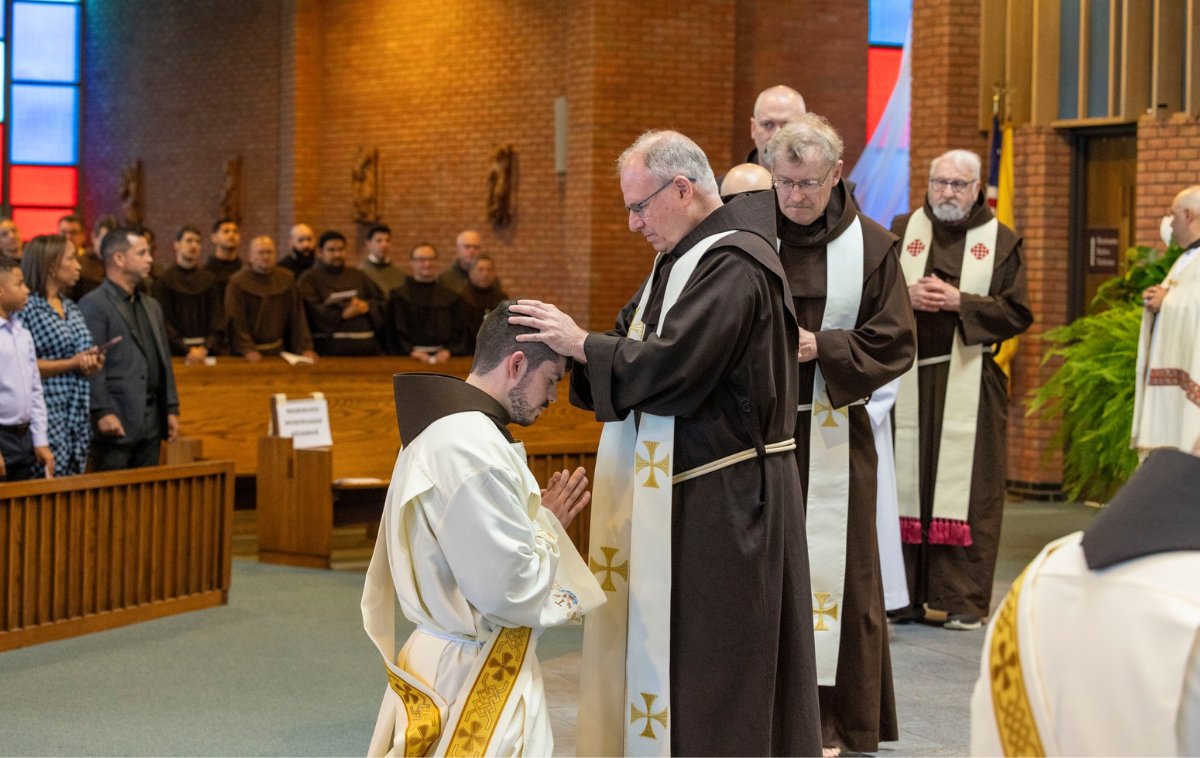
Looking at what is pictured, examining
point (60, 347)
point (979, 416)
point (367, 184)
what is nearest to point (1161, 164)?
point (979, 416)

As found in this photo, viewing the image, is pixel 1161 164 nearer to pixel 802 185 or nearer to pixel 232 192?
pixel 802 185

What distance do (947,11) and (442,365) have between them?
15.0 feet

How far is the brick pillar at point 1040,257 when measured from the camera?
9.82m

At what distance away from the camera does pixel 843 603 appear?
4.12 meters

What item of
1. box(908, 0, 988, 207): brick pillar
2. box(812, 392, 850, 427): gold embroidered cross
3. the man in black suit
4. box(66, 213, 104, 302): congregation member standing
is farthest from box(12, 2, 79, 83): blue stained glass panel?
box(812, 392, 850, 427): gold embroidered cross

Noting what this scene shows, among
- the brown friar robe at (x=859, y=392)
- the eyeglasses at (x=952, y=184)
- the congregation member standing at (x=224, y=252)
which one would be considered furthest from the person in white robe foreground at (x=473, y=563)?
the congregation member standing at (x=224, y=252)

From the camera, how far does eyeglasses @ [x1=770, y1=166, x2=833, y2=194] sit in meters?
4.16

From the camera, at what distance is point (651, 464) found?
125 inches

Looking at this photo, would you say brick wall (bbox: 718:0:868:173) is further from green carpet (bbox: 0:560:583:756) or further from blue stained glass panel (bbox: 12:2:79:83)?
blue stained glass panel (bbox: 12:2:79:83)

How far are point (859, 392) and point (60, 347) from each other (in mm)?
4051

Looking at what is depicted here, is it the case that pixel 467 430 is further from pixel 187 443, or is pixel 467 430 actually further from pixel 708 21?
pixel 708 21

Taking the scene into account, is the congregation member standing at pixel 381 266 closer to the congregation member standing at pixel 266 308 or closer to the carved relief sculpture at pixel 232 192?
the congregation member standing at pixel 266 308

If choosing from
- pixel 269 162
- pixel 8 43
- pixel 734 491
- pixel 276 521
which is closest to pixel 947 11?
pixel 276 521

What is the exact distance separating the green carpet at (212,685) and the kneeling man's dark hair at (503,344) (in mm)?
1904
